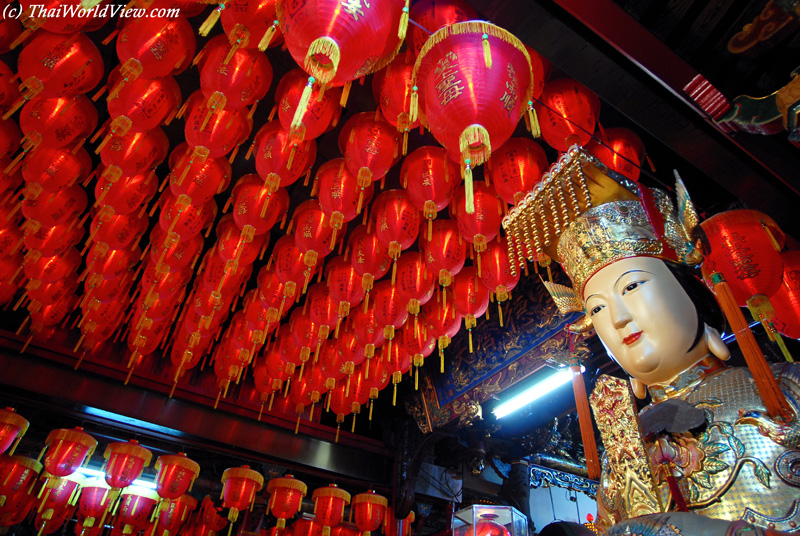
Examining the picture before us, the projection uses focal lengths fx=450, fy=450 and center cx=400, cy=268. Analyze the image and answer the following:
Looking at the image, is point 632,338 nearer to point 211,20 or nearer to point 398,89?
point 398,89

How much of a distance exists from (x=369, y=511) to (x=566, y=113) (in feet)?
20.3

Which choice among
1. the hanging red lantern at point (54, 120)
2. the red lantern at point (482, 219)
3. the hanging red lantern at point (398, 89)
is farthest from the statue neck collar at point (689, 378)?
the hanging red lantern at point (54, 120)

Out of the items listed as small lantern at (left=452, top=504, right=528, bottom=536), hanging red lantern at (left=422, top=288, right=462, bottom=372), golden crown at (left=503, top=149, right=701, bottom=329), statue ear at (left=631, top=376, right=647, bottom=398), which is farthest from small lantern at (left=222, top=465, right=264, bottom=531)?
statue ear at (left=631, top=376, right=647, bottom=398)

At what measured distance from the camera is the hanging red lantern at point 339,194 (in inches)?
144

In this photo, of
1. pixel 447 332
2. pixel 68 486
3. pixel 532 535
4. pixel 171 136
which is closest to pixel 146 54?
pixel 171 136

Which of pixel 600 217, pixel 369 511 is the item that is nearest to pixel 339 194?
pixel 600 217

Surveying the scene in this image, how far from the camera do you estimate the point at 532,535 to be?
24.4 feet

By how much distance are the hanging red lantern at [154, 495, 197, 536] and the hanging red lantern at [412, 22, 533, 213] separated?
7267 mm

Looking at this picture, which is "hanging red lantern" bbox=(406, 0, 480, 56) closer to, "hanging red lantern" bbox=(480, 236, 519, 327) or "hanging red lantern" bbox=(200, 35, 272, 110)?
"hanging red lantern" bbox=(200, 35, 272, 110)

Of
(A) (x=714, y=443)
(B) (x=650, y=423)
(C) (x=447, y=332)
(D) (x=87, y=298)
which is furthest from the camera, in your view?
(D) (x=87, y=298)

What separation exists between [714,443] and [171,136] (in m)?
5.50

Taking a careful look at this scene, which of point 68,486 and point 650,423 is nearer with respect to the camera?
point 650,423

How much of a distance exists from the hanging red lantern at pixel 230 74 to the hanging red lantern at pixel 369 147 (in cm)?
79

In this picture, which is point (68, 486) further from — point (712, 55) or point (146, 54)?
point (712, 55)
